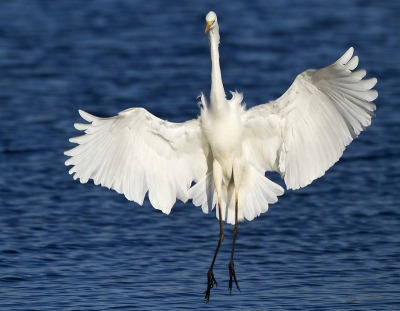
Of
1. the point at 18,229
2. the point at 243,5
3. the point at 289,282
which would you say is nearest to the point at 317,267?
the point at 289,282

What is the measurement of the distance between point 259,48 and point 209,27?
34.8 feet

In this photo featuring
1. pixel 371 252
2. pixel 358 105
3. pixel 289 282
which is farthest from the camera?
pixel 371 252

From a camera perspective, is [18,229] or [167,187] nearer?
[167,187]

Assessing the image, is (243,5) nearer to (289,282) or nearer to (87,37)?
(87,37)

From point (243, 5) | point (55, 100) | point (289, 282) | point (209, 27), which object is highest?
point (243, 5)

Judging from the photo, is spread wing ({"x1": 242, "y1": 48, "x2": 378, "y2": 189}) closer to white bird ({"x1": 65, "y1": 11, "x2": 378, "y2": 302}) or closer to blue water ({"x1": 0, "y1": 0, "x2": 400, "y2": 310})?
white bird ({"x1": 65, "y1": 11, "x2": 378, "y2": 302})

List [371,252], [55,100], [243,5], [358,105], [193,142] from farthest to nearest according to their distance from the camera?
[243,5] < [55,100] < [371,252] < [193,142] < [358,105]

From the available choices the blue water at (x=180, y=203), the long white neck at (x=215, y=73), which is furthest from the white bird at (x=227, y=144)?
the blue water at (x=180, y=203)

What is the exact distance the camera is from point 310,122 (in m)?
8.44

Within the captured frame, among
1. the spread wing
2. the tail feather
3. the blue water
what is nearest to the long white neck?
the spread wing

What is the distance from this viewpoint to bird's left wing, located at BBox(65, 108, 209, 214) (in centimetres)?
848

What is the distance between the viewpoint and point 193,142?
29.1 ft

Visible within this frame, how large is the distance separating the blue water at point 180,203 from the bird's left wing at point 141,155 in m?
1.31

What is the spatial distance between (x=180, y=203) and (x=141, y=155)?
12.5 feet
